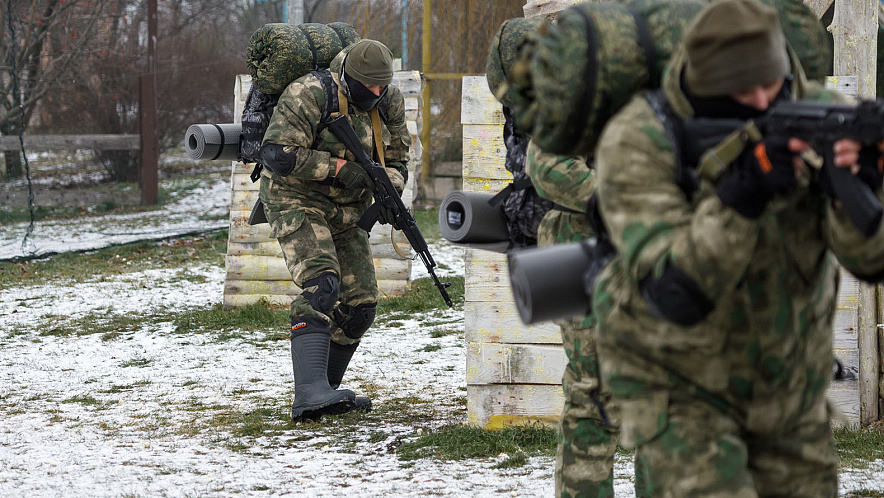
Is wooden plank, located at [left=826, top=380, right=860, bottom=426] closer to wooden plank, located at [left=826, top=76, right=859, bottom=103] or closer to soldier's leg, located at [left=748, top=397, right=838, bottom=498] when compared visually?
wooden plank, located at [left=826, top=76, right=859, bottom=103]

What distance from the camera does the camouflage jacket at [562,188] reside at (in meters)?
3.07

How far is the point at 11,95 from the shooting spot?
45.0ft

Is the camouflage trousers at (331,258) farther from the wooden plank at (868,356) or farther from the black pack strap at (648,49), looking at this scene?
the black pack strap at (648,49)

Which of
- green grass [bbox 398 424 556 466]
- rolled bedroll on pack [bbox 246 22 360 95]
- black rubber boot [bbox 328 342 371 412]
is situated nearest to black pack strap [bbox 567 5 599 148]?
green grass [bbox 398 424 556 466]

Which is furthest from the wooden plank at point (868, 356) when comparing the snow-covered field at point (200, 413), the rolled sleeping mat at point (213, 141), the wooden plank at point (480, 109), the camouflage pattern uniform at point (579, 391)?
the rolled sleeping mat at point (213, 141)

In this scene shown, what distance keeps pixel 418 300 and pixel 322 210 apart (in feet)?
10.6

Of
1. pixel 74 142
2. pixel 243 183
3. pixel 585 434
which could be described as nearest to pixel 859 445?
pixel 585 434

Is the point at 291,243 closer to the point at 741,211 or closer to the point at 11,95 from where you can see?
the point at 741,211

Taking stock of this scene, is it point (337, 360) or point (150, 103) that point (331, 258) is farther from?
point (150, 103)

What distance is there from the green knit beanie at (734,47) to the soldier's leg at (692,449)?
26.9 inches

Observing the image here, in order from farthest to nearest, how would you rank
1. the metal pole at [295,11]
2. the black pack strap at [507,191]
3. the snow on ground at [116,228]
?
the snow on ground at [116,228], the metal pole at [295,11], the black pack strap at [507,191]

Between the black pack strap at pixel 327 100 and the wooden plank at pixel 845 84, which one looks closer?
the wooden plank at pixel 845 84

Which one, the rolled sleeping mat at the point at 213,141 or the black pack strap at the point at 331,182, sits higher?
the rolled sleeping mat at the point at 213,141

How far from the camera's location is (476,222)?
362 cm
